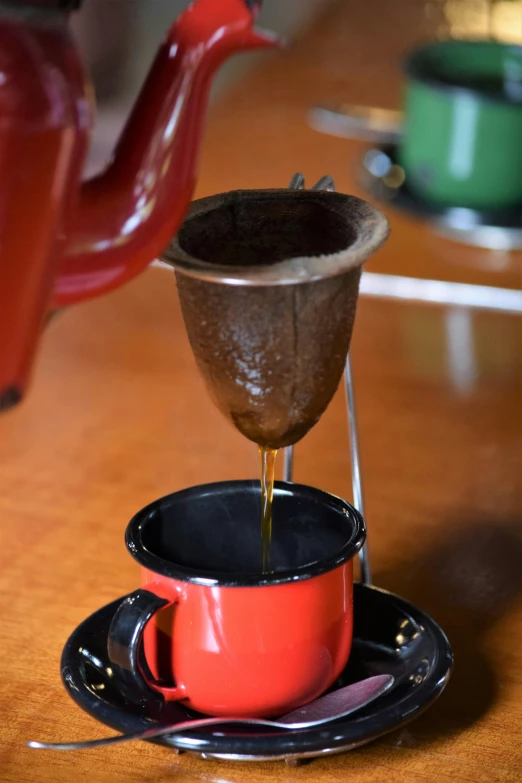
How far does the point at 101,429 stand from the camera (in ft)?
2.37

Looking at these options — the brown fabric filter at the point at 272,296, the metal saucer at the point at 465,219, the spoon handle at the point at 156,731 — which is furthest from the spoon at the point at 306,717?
the metal saucer at the point at 465,219

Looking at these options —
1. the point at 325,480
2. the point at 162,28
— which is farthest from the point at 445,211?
the point at 162,28

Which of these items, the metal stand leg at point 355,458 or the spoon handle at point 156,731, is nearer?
the spoon handle at point 156,731

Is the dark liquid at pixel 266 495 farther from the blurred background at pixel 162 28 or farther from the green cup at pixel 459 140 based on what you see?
the blurred background at pixel 162 28

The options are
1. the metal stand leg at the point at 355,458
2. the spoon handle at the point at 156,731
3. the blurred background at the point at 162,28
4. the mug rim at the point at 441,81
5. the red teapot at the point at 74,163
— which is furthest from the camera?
the blurred background at the point at 162,28

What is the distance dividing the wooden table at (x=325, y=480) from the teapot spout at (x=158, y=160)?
21 cm

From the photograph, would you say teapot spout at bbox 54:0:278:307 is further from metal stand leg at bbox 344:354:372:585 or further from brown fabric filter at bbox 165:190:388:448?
metal stand leg at bbox 344:354:372:585

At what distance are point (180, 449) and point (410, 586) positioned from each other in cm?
20

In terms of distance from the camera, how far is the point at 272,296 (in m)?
0.38

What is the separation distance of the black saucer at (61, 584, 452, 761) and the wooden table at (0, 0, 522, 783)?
0.02m

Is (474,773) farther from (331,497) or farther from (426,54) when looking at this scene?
(426,54)

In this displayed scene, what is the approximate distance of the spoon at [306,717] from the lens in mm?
400

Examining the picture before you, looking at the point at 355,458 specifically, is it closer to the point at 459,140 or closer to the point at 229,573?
the point at 229,573

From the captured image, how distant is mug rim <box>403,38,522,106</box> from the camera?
96 cm
